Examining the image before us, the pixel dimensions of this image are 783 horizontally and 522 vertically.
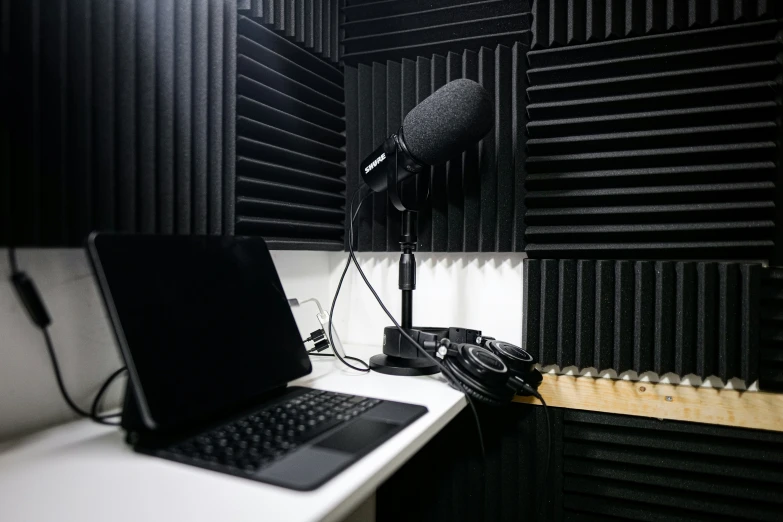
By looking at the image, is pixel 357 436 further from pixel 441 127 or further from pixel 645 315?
pixel 645 315

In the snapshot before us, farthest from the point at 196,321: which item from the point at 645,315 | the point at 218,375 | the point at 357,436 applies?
the point at 645,315

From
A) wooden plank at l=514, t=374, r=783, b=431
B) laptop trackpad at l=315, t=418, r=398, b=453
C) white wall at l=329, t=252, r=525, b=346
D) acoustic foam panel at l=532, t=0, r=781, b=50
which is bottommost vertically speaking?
wooden plank at l=514, t=374, r=783, b=431

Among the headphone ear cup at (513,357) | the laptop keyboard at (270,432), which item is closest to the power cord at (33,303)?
the laptop keyboard at (270,432)

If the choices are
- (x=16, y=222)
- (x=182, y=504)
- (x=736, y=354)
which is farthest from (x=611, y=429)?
(x=16, y=222)

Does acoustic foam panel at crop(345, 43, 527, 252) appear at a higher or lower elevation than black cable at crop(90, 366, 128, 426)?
higher

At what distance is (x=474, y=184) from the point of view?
1479 mm

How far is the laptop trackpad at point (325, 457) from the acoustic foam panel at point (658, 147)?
824mm

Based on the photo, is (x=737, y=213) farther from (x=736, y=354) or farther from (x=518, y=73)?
(x=518, y=73)

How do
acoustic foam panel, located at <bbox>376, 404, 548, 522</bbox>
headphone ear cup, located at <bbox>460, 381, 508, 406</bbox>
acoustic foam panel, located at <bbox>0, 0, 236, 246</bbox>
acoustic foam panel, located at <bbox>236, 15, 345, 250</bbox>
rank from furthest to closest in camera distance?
acoustic foam panel, located at <bbox>376, 404, 548, 522</bbox>
acoustic foam panel, located at <bbox>236, 15, 345, 250</bbox>
headphone ear cup, located at <bbox>460, 381, 508, 406</bbox>
acoustic foam panel, located at <bbox>0, 0, 236, 246</bbox>

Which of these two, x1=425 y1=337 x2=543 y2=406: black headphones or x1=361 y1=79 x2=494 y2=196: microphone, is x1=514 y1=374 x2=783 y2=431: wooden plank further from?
x1=361 y1=79 x2=494 y2=196: microphone

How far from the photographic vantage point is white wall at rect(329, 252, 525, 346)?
4.83 feet

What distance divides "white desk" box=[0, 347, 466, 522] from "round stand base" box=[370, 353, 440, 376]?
369 millimetres

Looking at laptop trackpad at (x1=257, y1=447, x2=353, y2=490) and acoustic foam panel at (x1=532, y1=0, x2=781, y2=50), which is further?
acoustic foam panel at (x1=532, y1=0, x2=781, y2=50)

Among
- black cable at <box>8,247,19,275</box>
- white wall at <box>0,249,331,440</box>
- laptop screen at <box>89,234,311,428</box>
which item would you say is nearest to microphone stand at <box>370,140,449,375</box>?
laptop screen at <box>89,234,311,428</box>
